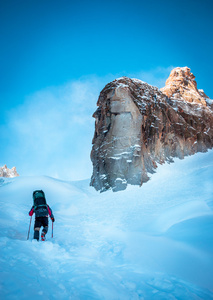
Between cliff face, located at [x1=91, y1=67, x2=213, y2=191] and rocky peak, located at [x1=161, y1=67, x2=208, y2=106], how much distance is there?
505 cm

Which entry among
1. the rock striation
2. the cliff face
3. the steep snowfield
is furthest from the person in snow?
the rock striation

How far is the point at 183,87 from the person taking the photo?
147 ft

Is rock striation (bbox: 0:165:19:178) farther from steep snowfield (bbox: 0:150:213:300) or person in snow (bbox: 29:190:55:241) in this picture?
steep snowfield (bbox: 0:150:213:300)

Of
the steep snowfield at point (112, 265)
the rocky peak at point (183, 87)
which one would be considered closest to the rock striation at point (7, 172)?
the rocky peak at point (183, 87)

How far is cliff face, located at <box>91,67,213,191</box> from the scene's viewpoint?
73.3 ft

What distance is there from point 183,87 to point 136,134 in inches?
1198

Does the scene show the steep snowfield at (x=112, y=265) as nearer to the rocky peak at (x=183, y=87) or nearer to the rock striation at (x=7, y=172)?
the rocky peak at (x=183, y=87)

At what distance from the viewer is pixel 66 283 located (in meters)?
3.37

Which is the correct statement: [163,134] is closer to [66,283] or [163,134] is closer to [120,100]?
[120,100]

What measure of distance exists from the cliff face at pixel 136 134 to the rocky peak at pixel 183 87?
5.05 meters

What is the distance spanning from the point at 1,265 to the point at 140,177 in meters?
19.2

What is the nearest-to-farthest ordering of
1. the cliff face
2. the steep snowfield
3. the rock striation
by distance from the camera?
the steep snowfield
the cliff face
the rock striation

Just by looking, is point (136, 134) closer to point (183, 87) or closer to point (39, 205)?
point (39, 205)

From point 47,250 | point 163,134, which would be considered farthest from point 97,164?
point 47,250
